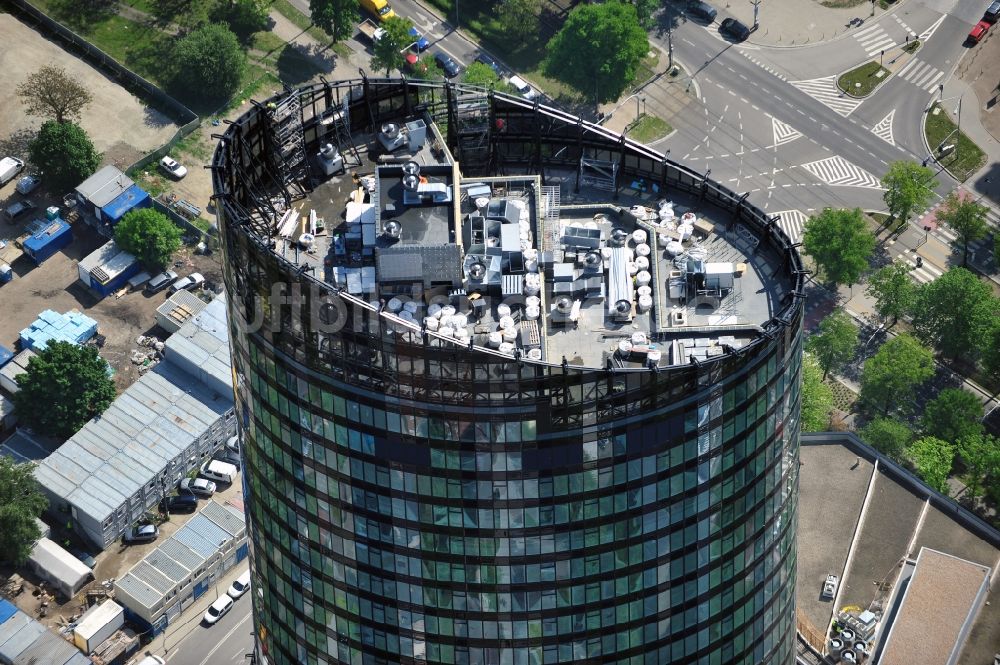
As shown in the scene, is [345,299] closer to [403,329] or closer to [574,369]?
[403,329]

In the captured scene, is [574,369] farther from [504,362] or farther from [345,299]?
[345,299]

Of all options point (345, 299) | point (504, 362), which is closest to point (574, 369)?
point (504, 362)

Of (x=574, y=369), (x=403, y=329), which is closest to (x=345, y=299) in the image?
(x=403, y=329)
